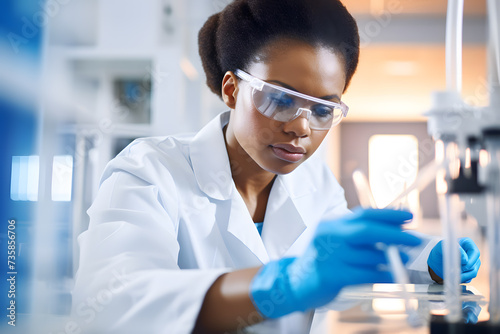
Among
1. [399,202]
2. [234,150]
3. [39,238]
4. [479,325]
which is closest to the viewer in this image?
[479,325]

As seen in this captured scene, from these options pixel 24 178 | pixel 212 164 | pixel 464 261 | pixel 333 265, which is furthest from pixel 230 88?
pixel 24 178

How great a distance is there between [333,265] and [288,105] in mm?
415

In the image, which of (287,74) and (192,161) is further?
(192,161)

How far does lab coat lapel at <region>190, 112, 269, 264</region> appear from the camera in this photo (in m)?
1.09

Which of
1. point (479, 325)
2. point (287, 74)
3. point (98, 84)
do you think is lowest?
point (479, 325)

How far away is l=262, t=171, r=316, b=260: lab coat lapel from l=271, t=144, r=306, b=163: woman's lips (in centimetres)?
27

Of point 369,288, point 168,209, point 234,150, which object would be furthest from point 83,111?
point 369,288

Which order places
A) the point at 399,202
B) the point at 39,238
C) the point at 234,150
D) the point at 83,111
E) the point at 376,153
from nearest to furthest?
the point at 399,202 < the point at 234,150 < the point at 39,238 < the point at 83,111 < the point at 376,153

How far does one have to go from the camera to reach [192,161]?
1125 millimetres

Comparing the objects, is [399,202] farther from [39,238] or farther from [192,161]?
[39,238]

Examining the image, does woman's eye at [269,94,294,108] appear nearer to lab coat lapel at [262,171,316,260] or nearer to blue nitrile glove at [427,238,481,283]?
lab coat lapel at [262,171,316,260]

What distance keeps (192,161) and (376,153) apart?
8789 mm

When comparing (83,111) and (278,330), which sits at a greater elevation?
(83,111)

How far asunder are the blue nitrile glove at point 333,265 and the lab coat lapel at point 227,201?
0.41 meters
